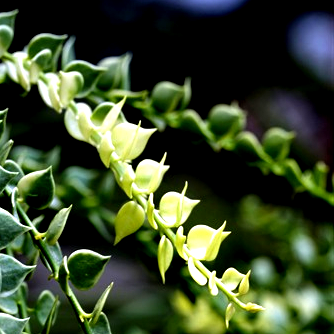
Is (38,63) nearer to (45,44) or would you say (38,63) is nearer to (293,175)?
(45,44)

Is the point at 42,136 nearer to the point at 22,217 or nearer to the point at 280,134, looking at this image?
the point at 280,134

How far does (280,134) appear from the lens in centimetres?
41

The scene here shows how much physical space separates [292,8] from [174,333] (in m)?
0.80

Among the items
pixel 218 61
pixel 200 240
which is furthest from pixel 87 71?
pixel 218 61

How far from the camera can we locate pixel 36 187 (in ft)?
0.88

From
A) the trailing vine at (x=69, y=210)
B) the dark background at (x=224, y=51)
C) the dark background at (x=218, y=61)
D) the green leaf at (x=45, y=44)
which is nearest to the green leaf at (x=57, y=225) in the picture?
the trailing vine at (x=69, y=210)

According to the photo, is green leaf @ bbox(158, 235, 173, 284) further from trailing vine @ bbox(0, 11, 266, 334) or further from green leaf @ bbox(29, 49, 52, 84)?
green leaf @ bbox(29, 49, 52, 84)

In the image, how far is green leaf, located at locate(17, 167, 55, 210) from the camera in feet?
0.87

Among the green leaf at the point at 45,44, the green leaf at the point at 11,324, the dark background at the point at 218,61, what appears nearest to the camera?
the green leaf at the point at 11,324

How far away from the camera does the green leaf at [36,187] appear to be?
0.27m

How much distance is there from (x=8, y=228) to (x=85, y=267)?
35 mm

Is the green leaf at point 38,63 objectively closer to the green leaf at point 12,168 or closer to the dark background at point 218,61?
the green leaf at point 12,168

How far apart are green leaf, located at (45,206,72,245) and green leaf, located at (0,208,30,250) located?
2cm

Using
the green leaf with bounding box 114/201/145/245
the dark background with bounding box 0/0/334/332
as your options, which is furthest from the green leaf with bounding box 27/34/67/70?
the dark background with bounding box 0/0/334/332
